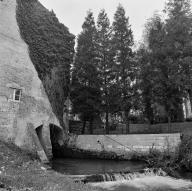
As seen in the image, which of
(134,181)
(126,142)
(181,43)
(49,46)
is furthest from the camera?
(49,46)

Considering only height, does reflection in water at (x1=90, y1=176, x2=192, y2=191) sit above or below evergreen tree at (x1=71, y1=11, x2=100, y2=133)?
below

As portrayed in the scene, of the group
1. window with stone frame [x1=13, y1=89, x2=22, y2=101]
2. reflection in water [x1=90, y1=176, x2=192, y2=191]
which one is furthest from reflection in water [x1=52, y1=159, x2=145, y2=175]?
window with stone frame [x1=13, y1=89, x2=22, y2=101]

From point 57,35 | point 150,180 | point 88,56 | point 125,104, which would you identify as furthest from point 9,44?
point 150,180

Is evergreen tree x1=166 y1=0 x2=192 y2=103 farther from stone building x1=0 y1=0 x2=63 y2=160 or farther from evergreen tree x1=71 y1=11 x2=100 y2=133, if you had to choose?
stone building x1=0 y1=0 x2=63 y2=160

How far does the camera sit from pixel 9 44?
17000 mm

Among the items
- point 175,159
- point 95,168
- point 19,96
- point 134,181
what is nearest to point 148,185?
point 134,181

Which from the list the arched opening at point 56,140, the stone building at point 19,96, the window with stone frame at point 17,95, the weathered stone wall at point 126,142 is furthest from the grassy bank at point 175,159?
the window with stone frame at point 17,95

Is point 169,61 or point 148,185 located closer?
point 148,185

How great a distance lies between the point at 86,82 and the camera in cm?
2478

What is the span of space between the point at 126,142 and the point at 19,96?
343 inches

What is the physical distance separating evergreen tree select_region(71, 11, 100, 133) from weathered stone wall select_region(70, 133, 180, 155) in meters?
3.53

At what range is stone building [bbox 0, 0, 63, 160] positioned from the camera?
15.9 meters

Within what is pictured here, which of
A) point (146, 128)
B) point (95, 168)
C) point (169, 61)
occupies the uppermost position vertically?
point (169, 61)

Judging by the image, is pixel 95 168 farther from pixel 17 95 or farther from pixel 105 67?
pixel 105 67
